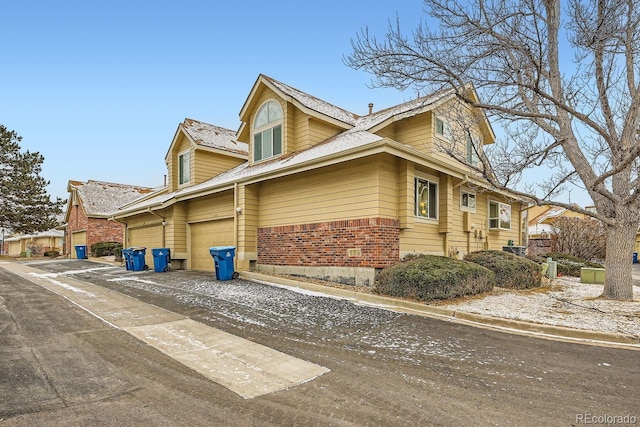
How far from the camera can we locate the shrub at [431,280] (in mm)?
8398

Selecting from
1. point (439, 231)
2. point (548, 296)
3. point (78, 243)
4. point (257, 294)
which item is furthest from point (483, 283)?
point (78, 243)

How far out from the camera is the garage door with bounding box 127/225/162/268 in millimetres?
18203

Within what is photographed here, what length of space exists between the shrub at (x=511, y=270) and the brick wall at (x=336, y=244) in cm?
318

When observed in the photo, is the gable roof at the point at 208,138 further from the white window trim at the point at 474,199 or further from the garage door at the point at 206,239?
the white window trim at the point at 474,199

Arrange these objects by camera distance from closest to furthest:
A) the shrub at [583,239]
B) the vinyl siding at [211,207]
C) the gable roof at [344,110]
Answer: the gable roof at [344,110] → the vinyl siding at [211,207] → the shrub at [583,239]

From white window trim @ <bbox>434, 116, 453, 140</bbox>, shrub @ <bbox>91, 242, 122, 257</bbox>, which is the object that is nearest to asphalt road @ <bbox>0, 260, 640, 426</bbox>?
white window trim @ <bbox>434, 116, 453, 140</bbox>

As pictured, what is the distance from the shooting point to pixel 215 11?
50.3ft

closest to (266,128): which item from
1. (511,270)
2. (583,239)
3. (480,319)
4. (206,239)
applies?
(206,239)

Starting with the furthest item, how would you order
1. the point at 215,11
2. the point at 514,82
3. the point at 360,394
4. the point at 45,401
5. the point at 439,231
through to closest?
the point at 215,11
the point at 439,231
the point at 514,82
the point at 360,394
the point at 45,401

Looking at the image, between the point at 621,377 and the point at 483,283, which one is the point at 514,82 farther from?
the point at 621,377

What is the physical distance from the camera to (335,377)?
414 cm

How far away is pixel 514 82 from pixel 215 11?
1189cm

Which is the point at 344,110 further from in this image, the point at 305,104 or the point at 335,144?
the point at 335,144

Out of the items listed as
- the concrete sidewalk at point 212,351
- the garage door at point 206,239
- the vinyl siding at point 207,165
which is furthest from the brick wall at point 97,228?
the concrete sidewalk at point 212,351
